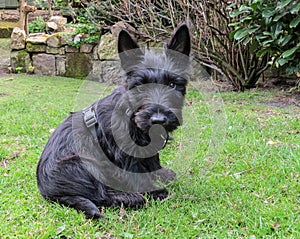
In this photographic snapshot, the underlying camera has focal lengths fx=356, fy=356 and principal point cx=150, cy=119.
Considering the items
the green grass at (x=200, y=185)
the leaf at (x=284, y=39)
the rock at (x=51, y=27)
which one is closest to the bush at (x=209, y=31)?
the leaf at (x=284, y=39)

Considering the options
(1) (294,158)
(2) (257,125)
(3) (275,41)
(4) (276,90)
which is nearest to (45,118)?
(2) (257,125)

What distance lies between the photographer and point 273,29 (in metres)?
6.25

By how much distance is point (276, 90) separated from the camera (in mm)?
7641

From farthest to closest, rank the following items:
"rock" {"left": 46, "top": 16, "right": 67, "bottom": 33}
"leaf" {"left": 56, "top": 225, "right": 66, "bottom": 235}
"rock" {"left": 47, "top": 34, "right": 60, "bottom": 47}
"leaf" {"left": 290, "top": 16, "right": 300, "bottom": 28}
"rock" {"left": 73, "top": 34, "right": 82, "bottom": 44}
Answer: "rock" {"left": 46, "top": 16, "right": 67, "bottom": 33}, "rock" {"left": 47, "top": 34, "right": 60, "bottom": 47}, "rock" {"left": 73, "top": 34, "right": 82, "bottom": 44}, "leaf" {"left": 290, "top": 16, "right": 300, "bottom": 28}, "leaf" {"left": 56, "top": 225, "right": 66, "bottom": 235}

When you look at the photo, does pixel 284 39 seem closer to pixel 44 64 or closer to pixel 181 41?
pixel 181 41

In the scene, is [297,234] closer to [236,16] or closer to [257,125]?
[257,125]

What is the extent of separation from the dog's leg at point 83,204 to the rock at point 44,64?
7.30 m

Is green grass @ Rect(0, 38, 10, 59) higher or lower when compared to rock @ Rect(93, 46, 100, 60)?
lower

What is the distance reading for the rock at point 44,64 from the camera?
964 centimetres

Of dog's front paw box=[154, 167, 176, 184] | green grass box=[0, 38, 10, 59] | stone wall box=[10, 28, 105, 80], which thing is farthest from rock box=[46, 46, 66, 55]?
dog's front paw box=[154, 167, 176, 184]

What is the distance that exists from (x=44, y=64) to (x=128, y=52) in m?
7.55

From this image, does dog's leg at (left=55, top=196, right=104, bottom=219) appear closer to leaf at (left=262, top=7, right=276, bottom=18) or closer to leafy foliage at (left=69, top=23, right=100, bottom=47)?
leaf at (left=262, top=7, right=276, bottom=18)

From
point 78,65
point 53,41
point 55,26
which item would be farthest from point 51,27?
point 78,65

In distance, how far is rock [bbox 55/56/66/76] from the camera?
9547 millimetres
